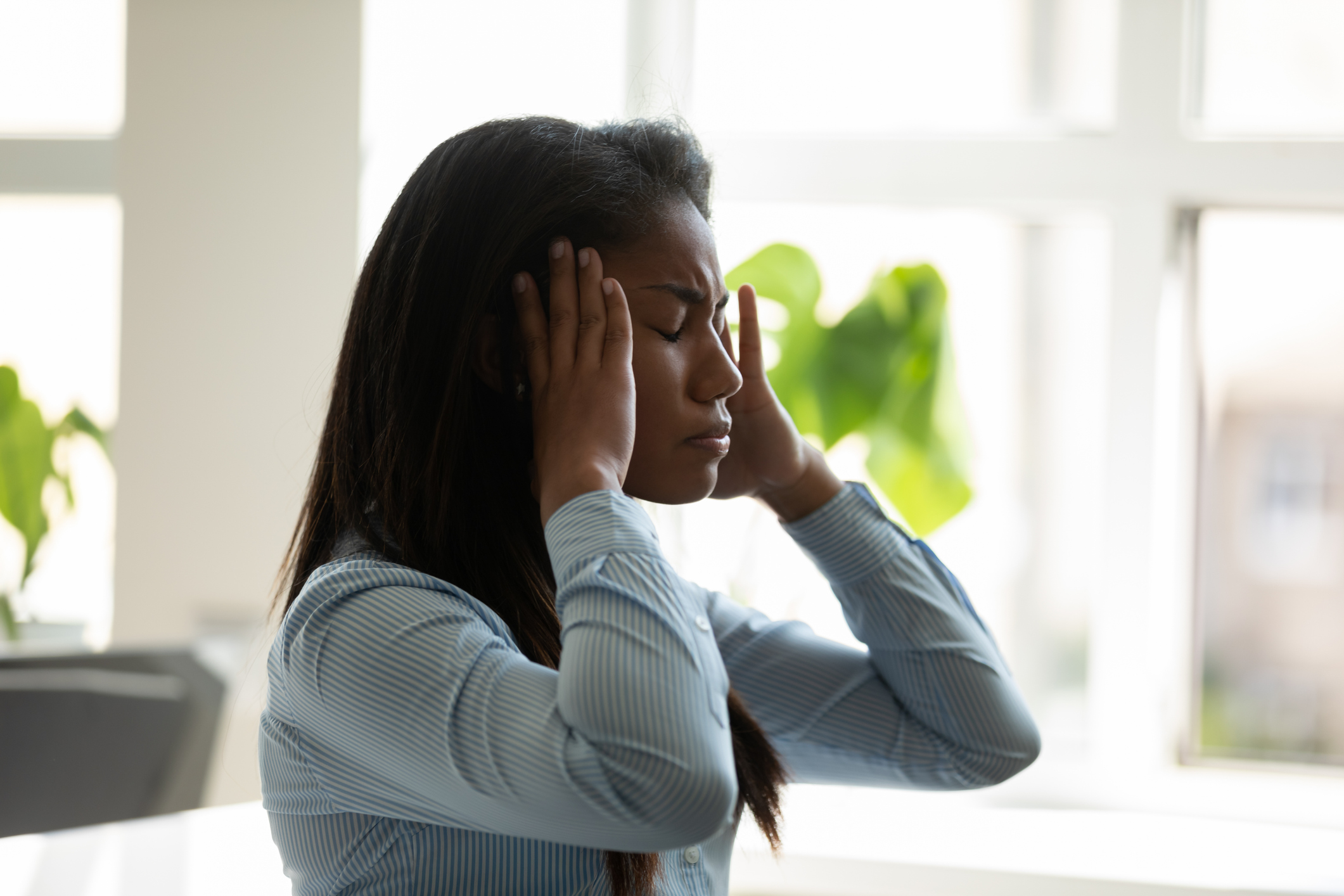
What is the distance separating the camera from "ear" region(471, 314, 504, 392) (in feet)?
2.92

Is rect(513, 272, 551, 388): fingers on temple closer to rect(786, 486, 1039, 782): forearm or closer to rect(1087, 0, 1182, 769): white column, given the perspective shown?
rect(786, 486, 1039, 782): forearm

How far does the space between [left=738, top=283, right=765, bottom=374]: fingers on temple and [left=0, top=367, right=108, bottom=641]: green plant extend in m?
1.84

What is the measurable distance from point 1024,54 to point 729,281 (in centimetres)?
87

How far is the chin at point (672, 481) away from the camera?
3.06 feet

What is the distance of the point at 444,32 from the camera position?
89.0 inches

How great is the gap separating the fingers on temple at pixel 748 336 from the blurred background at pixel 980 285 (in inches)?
38.2

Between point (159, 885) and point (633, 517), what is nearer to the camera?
point (633, 517)

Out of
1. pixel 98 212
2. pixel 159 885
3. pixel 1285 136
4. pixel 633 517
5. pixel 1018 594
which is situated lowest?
pixel 159 885

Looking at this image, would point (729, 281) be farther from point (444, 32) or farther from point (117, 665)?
point (117, 665)

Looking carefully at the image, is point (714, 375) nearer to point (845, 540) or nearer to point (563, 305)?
point (563, 305)

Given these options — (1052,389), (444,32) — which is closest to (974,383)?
(1052,389)

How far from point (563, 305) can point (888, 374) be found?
4.13 feet

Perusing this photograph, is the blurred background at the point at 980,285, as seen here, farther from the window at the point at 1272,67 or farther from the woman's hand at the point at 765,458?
the woman's hand at the point at 765,458

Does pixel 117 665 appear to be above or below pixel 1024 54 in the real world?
below
